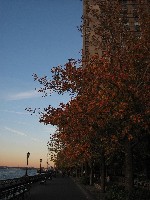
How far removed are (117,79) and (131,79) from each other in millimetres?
870

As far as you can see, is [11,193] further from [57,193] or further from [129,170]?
[57,193]

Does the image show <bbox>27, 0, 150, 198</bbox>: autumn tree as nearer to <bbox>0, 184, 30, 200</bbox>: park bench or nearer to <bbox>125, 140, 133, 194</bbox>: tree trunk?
<bbox>125, 140, 133, 194</bbox>: tree trunk

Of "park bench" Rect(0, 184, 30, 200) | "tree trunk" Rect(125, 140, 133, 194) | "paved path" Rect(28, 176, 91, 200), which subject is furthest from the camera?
"paved path" Rect(28, 176, 91, 200)

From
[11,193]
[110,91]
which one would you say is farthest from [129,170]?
[11,193]

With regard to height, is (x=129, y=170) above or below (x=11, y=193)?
above

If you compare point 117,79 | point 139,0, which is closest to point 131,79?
point 117,79

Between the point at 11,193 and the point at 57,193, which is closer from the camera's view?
the point at 11,193

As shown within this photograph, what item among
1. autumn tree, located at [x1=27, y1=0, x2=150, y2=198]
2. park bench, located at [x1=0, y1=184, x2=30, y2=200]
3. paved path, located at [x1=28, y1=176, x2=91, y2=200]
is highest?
autumn tree, located at [x1=27, y1=0, x2=150, y2=198]

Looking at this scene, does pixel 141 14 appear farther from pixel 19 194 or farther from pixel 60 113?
pixel 19 194

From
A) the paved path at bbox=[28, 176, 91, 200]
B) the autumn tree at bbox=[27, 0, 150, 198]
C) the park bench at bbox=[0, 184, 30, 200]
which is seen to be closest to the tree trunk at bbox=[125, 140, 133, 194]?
the autumn tree at bbox=[27, 0, 150, 198]

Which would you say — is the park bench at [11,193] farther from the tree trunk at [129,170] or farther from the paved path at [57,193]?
the tree trunk at [129,170]

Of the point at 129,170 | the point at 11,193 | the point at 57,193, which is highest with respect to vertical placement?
the point at 129,170

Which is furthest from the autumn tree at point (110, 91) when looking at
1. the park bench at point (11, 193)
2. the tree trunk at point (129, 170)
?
the park bench at point (11, 193)

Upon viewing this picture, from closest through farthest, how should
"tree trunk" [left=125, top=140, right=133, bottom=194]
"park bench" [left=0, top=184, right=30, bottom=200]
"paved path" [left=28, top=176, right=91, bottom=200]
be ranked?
"park bench" [left=0, top=184, right=30, bottom=200]
"tree trunk" [left=125, top=140, right=133, bottom=194]
"paved path" [left=28, top=176, right=91, bottom=200]
